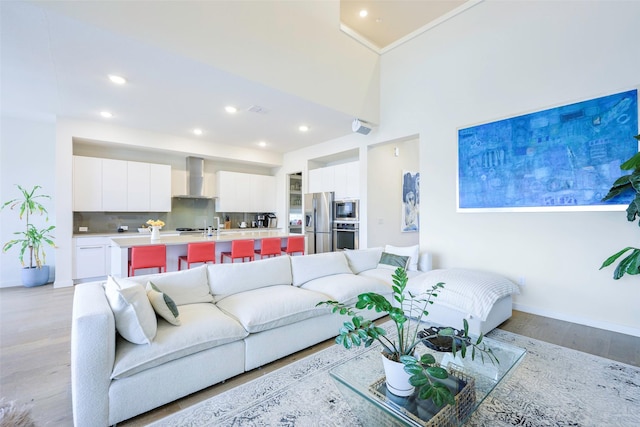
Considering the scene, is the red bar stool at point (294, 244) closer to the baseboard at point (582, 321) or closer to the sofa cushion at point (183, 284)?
the sofa cushion at point (183, 284)

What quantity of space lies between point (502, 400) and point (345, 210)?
4424 mm

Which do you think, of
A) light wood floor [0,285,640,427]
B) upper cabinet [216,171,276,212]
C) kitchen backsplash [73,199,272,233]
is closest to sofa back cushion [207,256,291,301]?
light wood floor [0,285,640,427]

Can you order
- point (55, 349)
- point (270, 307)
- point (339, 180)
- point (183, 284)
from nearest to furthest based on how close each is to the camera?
1. point (270, 307)
2. point (183, 284)
3. point (55, 349)
4. point (339, 180)

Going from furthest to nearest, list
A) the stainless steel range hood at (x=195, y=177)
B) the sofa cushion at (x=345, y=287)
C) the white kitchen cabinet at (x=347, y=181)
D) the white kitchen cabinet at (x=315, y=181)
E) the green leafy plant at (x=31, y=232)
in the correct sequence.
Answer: the white kitchen cabinet at (x=315, y=181), the stainless steel range hood at (x=195, y=177), the white kitchen cabinet at (x=347, y=181), the green leafy plant at (x=31, y=232), the sofa cushion at (x=345, y=287)

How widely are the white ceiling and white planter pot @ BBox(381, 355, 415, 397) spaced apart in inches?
138

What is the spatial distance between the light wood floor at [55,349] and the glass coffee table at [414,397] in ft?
3.04

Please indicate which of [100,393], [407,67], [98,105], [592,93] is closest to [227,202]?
[98,105]

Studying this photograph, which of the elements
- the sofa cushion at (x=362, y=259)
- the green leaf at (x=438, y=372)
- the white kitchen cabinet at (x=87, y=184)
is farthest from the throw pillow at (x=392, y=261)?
the white kitchen cabinet at (x=87, y=184)

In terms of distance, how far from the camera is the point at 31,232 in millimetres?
4703

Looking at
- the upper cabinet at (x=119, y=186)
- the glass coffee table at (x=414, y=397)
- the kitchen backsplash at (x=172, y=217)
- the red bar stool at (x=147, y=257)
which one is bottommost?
the glass coffee table at (x=414, y=397)

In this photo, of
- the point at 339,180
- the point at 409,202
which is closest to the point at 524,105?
the point at 409,202

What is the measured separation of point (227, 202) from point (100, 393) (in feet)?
18.7

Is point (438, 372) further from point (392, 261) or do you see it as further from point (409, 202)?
point (409, 202)

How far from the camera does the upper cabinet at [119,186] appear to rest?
516cm
